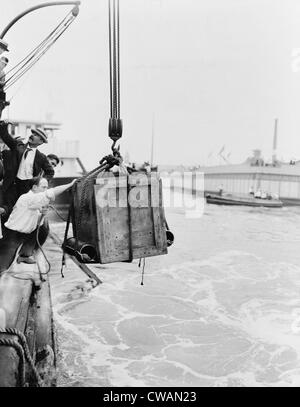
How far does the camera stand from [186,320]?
8.02 m

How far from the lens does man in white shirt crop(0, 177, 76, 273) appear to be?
3875 millimetres

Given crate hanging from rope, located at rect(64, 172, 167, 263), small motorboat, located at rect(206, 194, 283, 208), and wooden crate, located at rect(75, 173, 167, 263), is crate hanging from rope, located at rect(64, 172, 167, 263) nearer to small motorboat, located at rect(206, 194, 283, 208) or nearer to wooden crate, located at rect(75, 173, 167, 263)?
wooden crate, located at rect(75, 173, 167, 263)

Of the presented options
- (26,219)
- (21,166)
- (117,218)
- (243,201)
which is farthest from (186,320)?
(243,201)

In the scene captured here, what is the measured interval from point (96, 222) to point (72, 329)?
15.3ft

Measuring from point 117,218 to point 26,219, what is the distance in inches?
48.0

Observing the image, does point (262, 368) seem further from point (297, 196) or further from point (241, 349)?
point (297, 196)

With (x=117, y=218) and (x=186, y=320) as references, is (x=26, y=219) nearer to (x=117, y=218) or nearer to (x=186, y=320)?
(x=117, y=218)

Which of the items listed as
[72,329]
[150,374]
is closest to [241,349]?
[150,374]

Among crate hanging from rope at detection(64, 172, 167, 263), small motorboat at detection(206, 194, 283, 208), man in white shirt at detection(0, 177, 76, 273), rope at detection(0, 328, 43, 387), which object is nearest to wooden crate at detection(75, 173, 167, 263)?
crate hanging from rope at detection(64, 172, 167, 263)

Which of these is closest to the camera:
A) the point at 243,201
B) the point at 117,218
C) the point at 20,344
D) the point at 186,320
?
the point at 20,344

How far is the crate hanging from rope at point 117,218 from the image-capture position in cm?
328

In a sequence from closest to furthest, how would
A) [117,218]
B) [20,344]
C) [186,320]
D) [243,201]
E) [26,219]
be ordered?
[20,344], [117,218], [26,219], [186,320], [243,201]

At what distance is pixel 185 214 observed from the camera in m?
23.1
